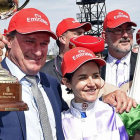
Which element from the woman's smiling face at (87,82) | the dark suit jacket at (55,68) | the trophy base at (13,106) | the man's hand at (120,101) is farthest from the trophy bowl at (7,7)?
the dark suit jacket at (55,68)

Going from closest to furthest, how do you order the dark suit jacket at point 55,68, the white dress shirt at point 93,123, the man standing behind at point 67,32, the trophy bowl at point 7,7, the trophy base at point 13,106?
1. the trophy base at point 13,106
2. the trophy bowl at point 7,7
3. the white dress shirt at point 93,123
4. the dark suit jacket at point 55,68
5. the man standing behind at point 67,32

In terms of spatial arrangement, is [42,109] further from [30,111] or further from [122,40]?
[122,40]

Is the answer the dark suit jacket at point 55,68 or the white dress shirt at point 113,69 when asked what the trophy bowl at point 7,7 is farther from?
the white dress shirt at point 113,69

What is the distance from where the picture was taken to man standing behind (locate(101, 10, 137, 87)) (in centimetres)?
493

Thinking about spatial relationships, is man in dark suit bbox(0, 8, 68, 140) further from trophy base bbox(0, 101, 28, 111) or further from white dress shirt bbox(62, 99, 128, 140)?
trophy base bbox(0, 101, 28, 111)

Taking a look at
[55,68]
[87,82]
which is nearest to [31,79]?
[87,82]

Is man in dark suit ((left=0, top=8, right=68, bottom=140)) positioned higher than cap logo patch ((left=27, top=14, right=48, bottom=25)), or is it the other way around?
cap logo patch ((left=27, top=14, right=48, bottom=25))

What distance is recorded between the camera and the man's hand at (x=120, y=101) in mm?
2973

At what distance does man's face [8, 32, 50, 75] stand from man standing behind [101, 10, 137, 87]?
2.28 meters

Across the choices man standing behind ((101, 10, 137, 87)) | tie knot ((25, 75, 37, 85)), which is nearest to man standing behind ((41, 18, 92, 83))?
man standing behind ((101, 10, 137, 87))

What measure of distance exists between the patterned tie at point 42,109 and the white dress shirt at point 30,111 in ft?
0.10

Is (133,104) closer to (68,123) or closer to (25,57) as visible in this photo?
(68,123)

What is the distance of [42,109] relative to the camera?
270 centimetres

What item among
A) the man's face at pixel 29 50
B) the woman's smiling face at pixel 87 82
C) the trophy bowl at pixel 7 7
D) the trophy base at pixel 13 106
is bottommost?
the woman's smiling face at pixel 87 82
